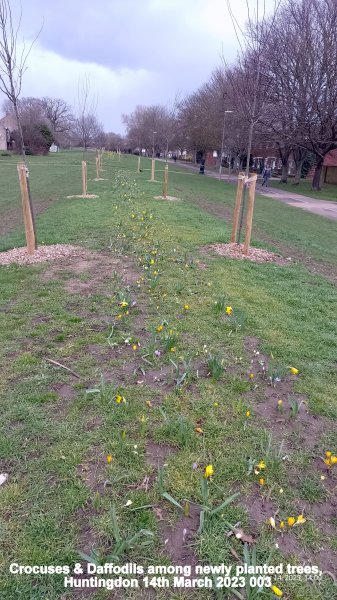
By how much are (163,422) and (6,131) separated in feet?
240

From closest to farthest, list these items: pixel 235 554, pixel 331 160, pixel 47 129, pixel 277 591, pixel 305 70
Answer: pixel 277 591
pixel 235 554
pixel 305 70
pixel 331 160
pixel 47 129

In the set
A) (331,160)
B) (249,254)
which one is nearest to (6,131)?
(331,160)

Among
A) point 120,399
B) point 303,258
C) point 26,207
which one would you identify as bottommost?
point 303,258

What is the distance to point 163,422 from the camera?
2771 millimetres

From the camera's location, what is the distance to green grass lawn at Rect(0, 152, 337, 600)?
1939mm

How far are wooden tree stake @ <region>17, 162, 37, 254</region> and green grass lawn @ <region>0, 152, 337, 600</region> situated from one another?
922 mm

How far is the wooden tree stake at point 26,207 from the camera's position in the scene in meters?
6.28

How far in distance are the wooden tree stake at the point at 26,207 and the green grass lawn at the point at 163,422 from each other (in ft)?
3.03

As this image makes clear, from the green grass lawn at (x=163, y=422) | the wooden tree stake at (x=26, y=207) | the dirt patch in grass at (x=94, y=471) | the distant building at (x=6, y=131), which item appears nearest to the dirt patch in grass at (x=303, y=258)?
the green grass lawn at (x=163, y=422)

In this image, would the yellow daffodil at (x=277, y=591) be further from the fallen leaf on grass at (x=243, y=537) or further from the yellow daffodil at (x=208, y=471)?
the yellow daffodil at (x=208, y=471)

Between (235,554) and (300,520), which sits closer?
(235,554)

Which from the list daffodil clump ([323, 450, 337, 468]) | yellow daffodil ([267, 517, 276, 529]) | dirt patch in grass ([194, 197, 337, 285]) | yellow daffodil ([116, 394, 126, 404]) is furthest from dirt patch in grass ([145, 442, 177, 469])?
dirt patch in grass ([194, 197, 337, 285])

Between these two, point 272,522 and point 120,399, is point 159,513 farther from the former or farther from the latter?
point 120,399

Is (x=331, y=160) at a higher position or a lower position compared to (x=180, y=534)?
higher
